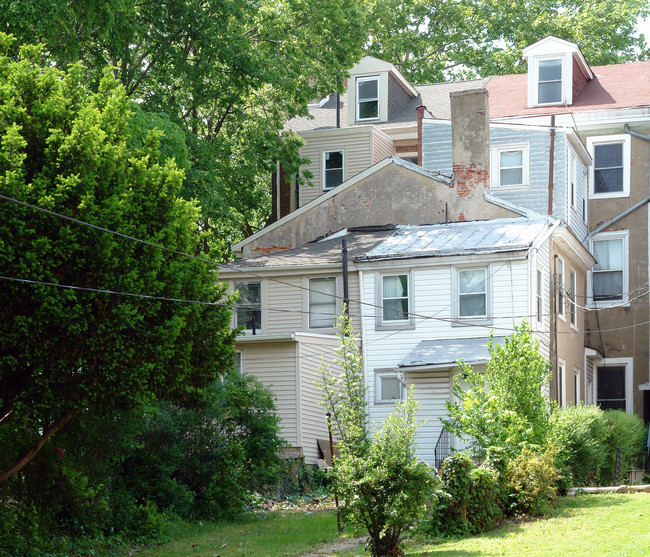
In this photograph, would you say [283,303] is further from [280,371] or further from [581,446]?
[581,446]

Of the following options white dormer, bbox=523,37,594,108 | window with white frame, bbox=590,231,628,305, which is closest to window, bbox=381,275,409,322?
window with white frame, bbox=590,231,628,305

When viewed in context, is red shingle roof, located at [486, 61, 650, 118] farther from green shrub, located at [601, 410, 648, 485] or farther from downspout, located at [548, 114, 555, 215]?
green shrub, located at [601, 410, 648, 485]

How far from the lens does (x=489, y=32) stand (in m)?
45.9

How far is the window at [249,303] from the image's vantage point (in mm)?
27469

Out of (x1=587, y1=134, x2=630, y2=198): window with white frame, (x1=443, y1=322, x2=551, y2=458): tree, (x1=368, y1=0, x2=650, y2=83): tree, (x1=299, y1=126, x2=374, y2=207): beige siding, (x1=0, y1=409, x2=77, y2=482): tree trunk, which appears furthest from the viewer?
(x1=368, y1=0, x2=650, y2=83): tree

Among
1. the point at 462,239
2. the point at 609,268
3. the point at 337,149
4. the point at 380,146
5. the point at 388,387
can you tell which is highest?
the point at 380,146

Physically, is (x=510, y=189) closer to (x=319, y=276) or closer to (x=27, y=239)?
(x=319, y=276)

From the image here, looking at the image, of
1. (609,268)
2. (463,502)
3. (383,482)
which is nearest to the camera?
(383,482)

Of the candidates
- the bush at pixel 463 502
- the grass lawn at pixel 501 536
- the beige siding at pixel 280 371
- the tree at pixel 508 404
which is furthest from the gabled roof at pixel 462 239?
the bush at pixel 463 502

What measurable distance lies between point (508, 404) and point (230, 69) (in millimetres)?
15489

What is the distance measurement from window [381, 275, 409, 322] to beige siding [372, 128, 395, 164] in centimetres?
826

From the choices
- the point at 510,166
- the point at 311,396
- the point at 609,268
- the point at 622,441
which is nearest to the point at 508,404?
the point at 622,441

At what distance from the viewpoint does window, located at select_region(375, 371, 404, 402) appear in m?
25.6

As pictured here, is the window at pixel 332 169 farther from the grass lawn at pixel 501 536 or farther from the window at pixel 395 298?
the grass lawn at pixel 501 536
